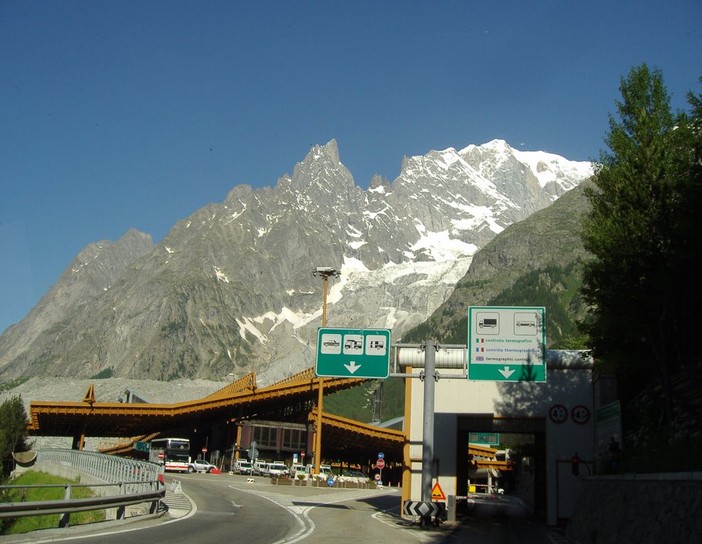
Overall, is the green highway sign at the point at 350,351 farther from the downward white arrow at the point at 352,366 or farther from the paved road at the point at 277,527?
the paved road at the point at 277,527

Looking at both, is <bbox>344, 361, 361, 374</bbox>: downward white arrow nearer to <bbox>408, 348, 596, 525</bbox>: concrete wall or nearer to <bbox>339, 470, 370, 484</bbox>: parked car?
<bbox>408, 348, 596, 525</bbox>: concrete wall

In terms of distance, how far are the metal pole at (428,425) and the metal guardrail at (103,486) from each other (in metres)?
9.53

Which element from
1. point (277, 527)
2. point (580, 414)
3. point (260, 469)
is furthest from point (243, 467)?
point (277, 527)

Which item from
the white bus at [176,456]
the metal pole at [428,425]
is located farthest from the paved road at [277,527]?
the white bus at [176,456]

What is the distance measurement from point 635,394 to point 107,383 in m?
121

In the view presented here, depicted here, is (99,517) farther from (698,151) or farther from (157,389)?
(157,389)

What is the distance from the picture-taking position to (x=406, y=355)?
3719 centimetres

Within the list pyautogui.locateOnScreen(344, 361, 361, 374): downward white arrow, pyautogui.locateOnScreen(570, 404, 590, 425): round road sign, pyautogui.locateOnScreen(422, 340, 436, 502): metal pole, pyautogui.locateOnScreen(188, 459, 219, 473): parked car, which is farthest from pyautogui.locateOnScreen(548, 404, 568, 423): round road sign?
pyautogui.locateOnScreen(188, 459, 219, 473): parked car

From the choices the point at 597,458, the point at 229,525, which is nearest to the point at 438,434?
the point at 597,458

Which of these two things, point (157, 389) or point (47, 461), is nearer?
point (47, 461)

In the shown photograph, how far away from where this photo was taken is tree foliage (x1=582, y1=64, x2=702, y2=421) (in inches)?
1047

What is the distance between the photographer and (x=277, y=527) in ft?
76.0

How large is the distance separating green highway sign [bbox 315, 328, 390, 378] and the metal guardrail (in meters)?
7.50

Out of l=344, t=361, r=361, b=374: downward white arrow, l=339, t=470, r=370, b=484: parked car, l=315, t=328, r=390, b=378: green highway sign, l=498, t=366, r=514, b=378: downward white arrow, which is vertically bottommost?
l=339, t=470, r=370, b=484: parked car
